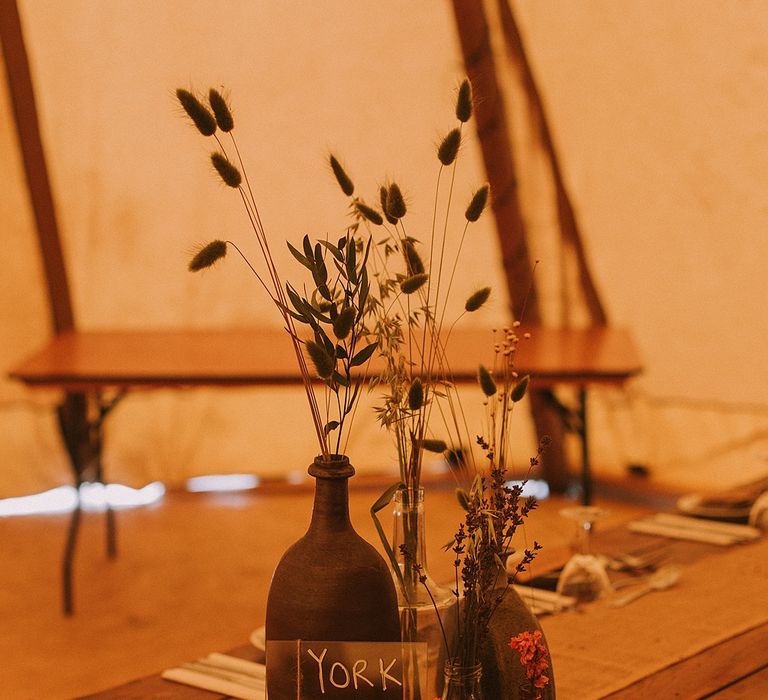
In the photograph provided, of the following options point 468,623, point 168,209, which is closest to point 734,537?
point 468,623

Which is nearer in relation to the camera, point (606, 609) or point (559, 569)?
point (606, 609)

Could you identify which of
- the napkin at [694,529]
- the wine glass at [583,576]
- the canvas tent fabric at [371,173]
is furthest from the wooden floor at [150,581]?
the wine glass at [583,576]

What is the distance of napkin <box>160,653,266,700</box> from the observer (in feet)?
4.34

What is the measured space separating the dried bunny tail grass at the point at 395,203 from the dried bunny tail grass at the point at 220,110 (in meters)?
0.15

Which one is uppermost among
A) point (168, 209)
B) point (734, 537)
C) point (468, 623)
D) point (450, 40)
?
point (450, 40)

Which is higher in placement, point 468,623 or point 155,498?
point 468,623

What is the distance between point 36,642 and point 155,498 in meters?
1.30

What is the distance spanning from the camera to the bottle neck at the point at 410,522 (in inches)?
44.1

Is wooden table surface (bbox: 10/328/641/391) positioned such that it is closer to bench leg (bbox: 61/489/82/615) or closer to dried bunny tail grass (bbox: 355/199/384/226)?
bench leg (bbox: 61/489/82/615)

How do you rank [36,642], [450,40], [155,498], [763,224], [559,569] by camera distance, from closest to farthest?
[559,569] → [36,642] → [763,224] → [450,40] → [155,498]

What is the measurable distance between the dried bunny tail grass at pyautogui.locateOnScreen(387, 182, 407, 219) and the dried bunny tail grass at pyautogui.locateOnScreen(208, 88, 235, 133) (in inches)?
6.0

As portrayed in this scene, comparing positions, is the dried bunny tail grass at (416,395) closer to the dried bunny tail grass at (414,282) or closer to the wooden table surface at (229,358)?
the dried bunny tail grass at (414,282)

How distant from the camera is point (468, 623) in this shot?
108cm

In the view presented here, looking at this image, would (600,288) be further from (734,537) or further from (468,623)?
(468,623)
